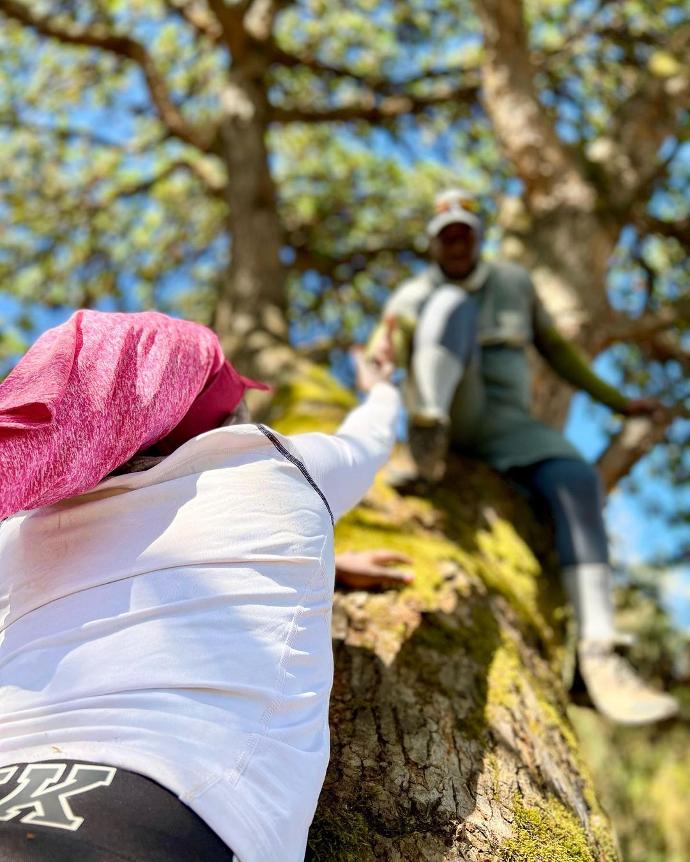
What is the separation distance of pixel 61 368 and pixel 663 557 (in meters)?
7.99

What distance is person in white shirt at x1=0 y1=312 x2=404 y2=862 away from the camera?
100 cm

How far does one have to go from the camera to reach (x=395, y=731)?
1.66 m

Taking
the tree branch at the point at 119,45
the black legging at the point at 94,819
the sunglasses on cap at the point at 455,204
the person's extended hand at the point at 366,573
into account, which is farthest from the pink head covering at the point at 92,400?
the tree branch at the point at 119,45

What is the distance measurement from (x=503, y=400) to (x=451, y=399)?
37cm

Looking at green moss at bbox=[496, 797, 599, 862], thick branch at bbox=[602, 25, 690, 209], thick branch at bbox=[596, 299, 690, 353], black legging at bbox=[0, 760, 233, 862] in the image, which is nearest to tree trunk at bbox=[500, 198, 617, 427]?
thick branch at bbox=[596, 299, 690, 353]

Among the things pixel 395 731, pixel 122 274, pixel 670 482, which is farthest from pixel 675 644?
pixel 395 731

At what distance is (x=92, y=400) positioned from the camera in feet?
3.70

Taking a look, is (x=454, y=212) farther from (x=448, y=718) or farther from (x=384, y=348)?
(x=448, y=718)

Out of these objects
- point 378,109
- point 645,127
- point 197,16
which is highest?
point 197,16

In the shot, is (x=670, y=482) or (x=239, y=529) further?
(x=670, y=482)

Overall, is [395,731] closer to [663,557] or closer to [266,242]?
[266,242]

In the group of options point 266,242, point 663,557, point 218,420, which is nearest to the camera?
point 218,420

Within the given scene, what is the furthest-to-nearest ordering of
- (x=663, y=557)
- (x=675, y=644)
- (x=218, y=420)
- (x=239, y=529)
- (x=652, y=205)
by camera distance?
(x=675, y=644), (x=663, y=557), (x=652, y=205), (x=218, y=420), (x=239, y=529)

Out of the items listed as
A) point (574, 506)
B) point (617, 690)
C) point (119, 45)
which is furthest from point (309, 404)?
point (119, 45)
